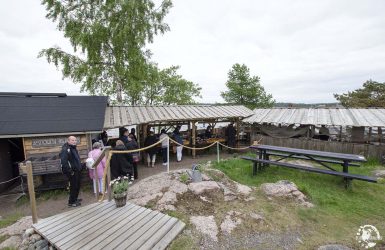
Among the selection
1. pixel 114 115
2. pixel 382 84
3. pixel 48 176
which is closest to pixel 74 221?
pixel 48 176

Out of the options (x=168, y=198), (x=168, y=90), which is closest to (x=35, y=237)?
(x=168, y=198)

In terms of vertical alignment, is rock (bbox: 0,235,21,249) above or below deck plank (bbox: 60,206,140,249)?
below

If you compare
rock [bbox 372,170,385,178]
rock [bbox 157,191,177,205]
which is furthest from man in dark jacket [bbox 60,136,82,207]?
rock [bbox 372,170,385,178]

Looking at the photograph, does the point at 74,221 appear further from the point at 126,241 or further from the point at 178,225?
the point at 178,225

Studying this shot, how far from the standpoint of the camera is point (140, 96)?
26109mm

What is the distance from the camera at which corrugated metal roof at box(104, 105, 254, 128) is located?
9460 mm

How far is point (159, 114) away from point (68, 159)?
19.1 feet

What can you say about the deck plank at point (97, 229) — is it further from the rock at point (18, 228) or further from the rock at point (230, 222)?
the rock at point (230, 222)

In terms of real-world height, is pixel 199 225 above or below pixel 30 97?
below

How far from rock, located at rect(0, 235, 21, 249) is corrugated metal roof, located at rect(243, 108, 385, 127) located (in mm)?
12227

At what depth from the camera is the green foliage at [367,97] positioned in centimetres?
2494

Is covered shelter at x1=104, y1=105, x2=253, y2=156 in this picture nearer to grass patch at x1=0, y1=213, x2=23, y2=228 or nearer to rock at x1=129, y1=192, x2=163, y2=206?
grass patch at x1=0, y1=213, x2=23, y2=228

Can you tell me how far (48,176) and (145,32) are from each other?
11674 mm

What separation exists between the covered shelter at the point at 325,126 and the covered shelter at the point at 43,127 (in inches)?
377
